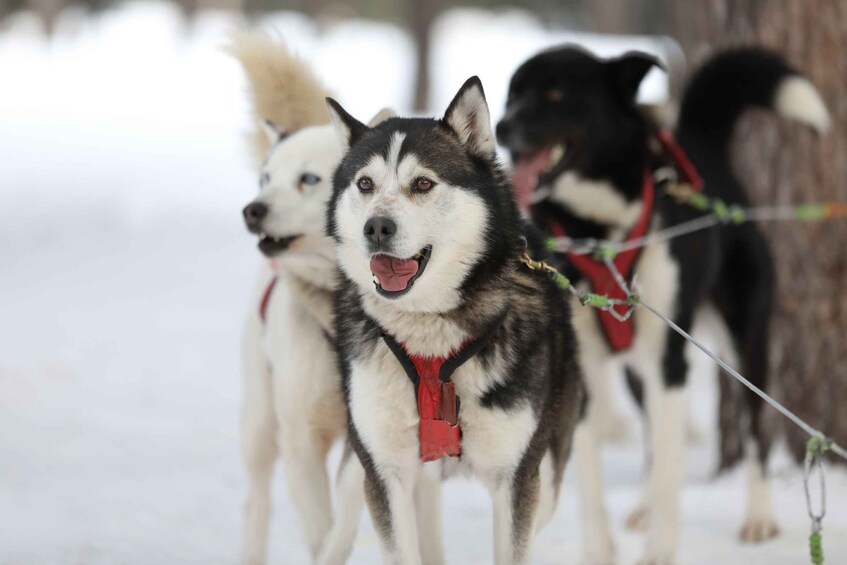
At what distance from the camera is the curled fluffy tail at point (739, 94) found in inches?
156

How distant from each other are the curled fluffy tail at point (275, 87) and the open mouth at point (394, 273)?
1.28 meters

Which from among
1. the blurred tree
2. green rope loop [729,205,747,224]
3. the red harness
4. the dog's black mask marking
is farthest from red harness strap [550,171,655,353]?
the blurred tree

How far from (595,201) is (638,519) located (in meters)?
1.36

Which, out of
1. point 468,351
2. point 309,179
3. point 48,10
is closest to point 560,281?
point 468,351

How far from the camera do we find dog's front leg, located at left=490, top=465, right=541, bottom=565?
2613 mm

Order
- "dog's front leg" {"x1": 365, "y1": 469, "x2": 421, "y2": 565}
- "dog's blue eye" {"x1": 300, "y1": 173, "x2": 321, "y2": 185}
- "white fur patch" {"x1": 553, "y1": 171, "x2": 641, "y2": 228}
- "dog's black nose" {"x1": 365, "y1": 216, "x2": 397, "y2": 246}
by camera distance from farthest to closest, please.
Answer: "white fur patch" {"x1": 553, "y1": 171, "x2": 641, "y2": 228}
"dog's blue eye" {"x1": 300, "y1": 173, "x2": 321, "y2": 185}
"dog's front leg" {"x1": 365, "y1": 469, "x2": 421, "y2": 565}
"dog's black nose" {"x1": 365, "y1": 216, "x2": 397, "y2": 246}

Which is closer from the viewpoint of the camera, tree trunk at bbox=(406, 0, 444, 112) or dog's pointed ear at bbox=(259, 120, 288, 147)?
dog's pointed ear at bbox=(259, 120, 288, 147)

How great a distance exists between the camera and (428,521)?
3.20 metres

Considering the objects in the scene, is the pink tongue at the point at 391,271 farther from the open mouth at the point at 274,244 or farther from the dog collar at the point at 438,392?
the open mouth at the point at 274,244

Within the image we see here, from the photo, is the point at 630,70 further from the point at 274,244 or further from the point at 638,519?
the point at 638,519

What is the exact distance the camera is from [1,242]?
10.9 m

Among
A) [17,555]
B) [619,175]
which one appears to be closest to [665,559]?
[619,175]

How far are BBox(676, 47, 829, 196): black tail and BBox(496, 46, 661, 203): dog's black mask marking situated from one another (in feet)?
1.60

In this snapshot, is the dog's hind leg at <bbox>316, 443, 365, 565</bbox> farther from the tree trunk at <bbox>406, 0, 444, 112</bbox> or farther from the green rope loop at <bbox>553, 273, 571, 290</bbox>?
the tree trunk at <bbox>406, 0, 444, 112</bbox>
